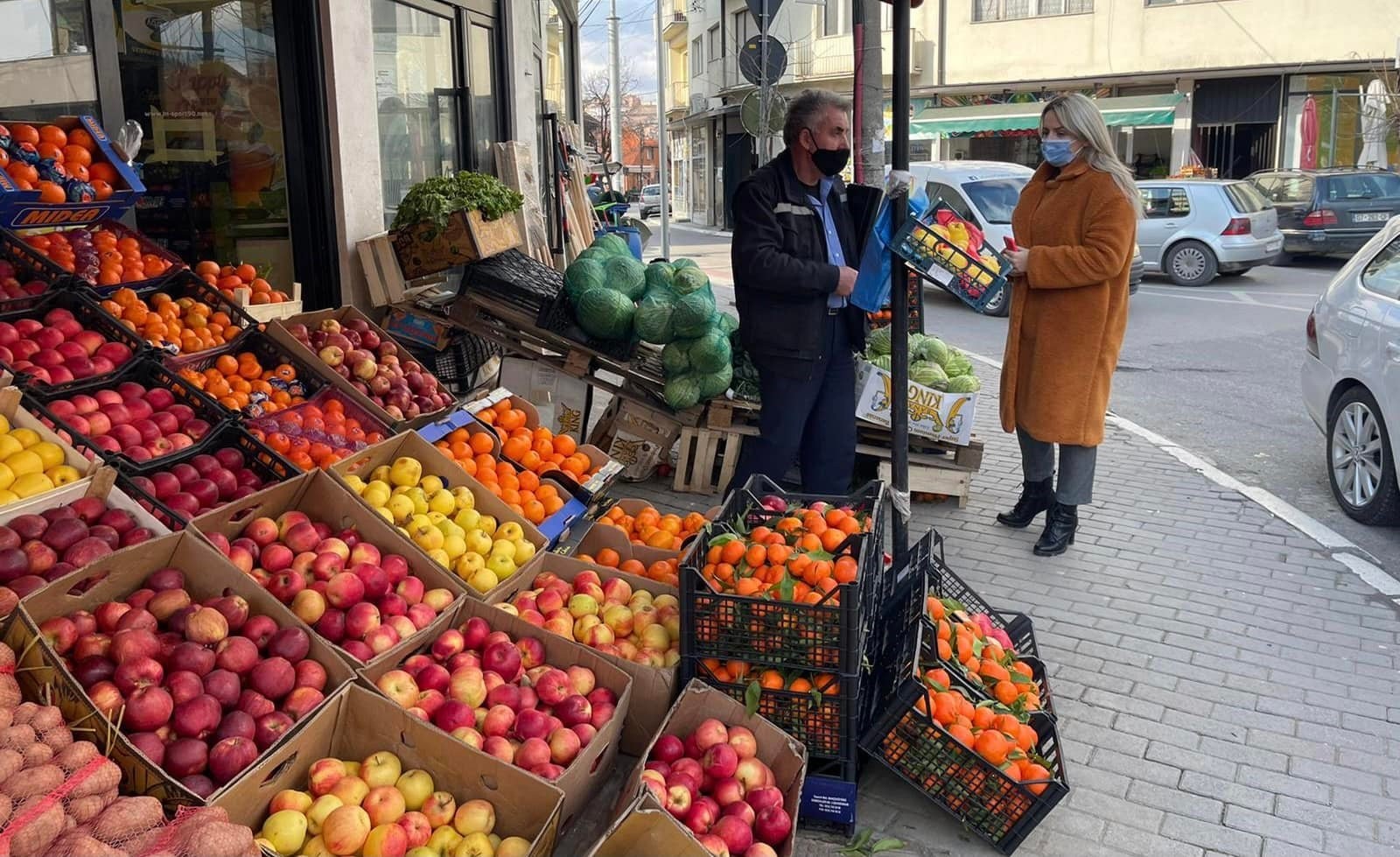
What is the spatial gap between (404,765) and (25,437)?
1752 millimetres

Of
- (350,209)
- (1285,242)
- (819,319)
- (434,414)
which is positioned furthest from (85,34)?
(1285,242)

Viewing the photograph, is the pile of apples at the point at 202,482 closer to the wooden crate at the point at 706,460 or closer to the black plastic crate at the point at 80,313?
the black plastic crate at the point at 80,313

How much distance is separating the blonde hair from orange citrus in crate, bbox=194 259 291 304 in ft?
13.5

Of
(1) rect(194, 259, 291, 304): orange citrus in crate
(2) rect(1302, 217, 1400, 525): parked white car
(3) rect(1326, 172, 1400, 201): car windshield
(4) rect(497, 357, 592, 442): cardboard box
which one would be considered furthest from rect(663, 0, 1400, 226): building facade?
(1) rect(194, 259, 291, 304): orange citrus in crate

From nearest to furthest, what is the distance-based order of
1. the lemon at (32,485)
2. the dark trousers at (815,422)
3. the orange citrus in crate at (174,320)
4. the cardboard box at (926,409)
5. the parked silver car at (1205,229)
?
the lemon at (32,485) → the orange citrus in crate at (174,320) → the dark trousers at (815,422) → the cardboard box at (926,409) → the parked silver car at (1205,229)

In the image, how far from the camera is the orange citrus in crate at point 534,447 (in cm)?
524

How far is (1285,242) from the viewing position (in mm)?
18734

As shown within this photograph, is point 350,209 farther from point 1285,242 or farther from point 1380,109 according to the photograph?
point 1380,109

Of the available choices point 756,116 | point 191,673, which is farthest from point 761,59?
point 191,673

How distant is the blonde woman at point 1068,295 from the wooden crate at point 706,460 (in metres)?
1.66

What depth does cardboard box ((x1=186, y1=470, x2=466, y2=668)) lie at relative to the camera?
3555 millimetres

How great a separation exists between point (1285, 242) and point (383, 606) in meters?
19.4

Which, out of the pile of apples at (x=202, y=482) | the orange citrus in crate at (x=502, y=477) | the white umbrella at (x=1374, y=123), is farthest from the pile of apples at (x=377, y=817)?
the white umbrella at (x=1374, y=123)

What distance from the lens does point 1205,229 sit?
16.7 m
